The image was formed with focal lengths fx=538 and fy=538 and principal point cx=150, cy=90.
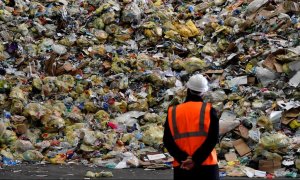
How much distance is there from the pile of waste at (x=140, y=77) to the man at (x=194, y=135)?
3.09 metres

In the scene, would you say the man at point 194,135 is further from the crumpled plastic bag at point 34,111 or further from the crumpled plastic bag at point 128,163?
the crumpled plastic bag at point 34,111

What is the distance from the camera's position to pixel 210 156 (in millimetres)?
3400

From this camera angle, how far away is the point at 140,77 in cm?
916

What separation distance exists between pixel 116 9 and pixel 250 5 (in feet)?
8.66

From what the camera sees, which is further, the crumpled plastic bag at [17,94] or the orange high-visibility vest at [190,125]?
the crumpled plastic bag at [17,94]

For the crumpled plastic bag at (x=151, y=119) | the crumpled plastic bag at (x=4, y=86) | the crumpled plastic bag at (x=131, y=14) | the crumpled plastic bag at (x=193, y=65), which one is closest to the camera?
the crumpled plastic bag at (x=151, y=119)

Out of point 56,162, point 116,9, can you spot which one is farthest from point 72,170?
point 116,9

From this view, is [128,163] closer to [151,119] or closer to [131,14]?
[151,119]

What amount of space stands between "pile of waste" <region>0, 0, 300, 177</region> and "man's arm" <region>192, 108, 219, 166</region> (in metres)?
3.13

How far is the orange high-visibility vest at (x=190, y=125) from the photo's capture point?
334 centimetres

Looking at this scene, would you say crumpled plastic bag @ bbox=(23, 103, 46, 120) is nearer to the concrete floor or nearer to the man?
the concrete floor

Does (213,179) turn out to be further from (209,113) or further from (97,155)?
(97,155)

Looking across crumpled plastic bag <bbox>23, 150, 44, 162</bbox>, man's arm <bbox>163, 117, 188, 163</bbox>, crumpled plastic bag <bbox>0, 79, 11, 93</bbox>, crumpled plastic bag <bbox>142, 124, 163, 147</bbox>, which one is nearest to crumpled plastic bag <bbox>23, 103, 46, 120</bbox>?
crumpled plastic bag <bbox>0, 79, 11, 93</bbox>

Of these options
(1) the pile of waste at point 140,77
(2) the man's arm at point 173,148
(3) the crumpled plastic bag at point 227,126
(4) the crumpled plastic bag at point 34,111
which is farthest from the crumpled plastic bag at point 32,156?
(2) the man's arm at point 173,148
